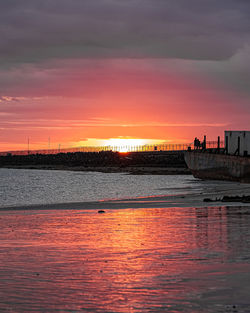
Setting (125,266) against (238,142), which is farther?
(238,142)

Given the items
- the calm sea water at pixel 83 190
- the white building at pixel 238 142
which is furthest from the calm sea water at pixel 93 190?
the white building at pixel 238 142

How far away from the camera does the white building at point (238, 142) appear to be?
6378 cm

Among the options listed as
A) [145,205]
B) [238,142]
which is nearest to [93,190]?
[238,142]

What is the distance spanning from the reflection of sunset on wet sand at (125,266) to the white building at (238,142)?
43.6 m

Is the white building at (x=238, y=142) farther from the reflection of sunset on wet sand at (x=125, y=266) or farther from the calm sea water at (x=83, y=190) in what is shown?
the reflection of sunset on wet sand at (x=125, y=266)

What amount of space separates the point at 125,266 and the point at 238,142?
177ft

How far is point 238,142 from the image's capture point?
63.7 m

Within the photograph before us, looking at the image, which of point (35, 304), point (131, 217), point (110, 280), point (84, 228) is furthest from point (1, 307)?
point (131, 217)

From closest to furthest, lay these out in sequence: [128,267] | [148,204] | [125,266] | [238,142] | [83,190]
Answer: [128,267], [125,266], [148,204], [238,142], [83,190]

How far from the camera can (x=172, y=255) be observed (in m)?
12.8

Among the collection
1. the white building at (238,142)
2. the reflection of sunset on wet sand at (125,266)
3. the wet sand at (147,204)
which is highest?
the white building at (238,142)

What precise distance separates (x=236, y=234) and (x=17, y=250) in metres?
6.59

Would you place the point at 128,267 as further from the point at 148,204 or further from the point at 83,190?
the point at 83,190

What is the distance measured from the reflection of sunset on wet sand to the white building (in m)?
43.6
